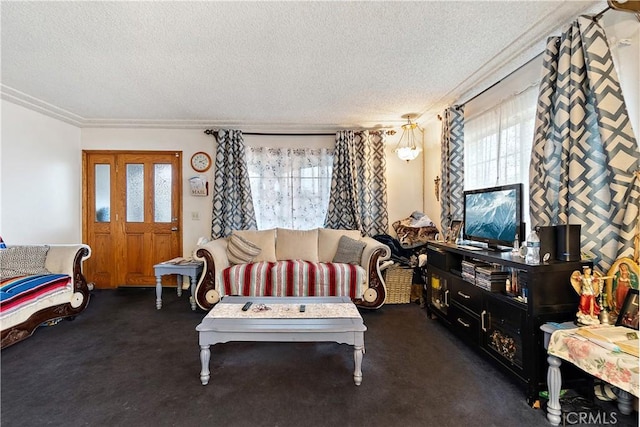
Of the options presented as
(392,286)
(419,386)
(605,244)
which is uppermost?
(605,244)

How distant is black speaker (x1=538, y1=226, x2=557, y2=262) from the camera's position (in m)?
1.78

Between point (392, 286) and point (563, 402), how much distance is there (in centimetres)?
200

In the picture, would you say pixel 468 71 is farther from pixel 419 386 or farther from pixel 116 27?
pixel 116 27

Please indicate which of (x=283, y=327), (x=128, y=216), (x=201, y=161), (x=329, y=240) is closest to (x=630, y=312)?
(x=283, y=327)

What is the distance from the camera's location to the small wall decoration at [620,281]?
157 centimetres

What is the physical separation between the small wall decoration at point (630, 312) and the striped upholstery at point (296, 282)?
2077mm

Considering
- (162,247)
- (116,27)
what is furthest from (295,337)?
(162,247)

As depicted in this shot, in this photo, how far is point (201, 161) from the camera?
174 inches

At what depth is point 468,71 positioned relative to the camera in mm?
2725

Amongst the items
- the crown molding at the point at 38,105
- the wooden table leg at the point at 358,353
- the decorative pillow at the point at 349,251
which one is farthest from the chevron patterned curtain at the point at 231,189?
the wooden table leg at the point at 358,353

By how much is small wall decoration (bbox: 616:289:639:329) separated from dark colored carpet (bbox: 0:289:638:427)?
55 centimetres

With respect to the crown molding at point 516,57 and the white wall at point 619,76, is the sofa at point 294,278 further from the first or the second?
the crown molding at point 516,57

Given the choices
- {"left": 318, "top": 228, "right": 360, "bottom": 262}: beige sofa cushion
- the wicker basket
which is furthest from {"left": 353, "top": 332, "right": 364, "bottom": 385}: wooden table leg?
{"left": 318, "top": 228, "right": 360, "bottom": 262}: beige sofa cushion

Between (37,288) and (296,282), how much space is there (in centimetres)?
240
